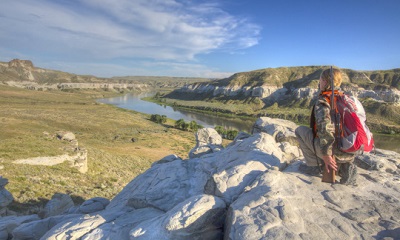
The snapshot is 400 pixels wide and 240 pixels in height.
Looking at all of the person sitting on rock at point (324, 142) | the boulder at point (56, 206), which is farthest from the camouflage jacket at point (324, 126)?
the boulder at point (56, 206)

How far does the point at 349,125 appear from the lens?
617 cm

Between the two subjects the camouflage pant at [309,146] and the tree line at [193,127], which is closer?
the camouflage pant at [309,146]

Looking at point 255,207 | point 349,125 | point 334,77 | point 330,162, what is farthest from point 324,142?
point 255,207

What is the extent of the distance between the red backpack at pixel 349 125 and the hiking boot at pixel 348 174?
509 mm

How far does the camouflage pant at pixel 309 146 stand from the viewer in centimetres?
658

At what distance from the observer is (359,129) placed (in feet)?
20.2

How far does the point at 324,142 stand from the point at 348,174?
1.31m

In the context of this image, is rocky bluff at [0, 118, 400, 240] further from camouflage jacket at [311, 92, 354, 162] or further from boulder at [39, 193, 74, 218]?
boulder at [39, 193, 74, 218]

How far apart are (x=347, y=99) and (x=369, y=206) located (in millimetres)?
2531

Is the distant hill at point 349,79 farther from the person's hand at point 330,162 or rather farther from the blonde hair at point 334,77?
the person's hand at point 330,162

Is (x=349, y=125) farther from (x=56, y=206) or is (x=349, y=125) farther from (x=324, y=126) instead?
(x=56, y=206)

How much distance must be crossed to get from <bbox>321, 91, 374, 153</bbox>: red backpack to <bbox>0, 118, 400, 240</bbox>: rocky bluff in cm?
116

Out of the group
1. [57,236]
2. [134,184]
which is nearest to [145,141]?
[134,184]

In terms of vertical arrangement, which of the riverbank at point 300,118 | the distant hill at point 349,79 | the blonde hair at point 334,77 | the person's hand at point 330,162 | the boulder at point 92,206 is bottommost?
the riverbank at point 300,118
